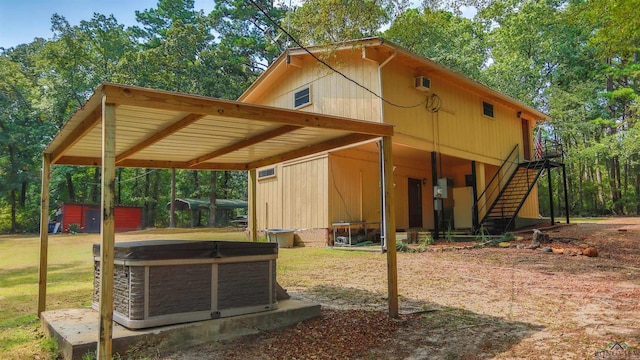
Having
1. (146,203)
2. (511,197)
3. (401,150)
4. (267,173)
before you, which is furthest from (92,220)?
(511,197)

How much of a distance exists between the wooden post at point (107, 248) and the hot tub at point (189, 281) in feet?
2.17

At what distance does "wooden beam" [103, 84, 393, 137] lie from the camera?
3027mm

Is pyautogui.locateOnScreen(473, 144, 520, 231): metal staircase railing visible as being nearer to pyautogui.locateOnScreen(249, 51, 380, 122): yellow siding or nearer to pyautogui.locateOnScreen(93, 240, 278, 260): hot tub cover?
pyautogui.locateOnScreen(249, 51, 380, 122): yellow siding

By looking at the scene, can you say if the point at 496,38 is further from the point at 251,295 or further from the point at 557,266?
the point at 251,295

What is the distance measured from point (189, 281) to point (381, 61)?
8847 millimetres

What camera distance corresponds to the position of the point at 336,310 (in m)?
4.82

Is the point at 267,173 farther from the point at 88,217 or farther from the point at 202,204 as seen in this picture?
the point at 88,217

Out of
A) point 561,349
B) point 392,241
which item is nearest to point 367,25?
point 392,241

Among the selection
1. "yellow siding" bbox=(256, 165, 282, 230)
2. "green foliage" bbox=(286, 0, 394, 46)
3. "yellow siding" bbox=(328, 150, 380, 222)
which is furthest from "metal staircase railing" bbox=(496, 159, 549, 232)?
"green foliage" bbox=(286, 0, 394, 46)

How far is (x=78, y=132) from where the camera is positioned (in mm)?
3959

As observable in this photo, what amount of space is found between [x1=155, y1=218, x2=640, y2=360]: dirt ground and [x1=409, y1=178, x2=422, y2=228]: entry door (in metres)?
7.00

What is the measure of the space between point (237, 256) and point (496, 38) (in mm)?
27665

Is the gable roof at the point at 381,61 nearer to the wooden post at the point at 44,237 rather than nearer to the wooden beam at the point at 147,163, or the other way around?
the wooden beam at the point at 147,163

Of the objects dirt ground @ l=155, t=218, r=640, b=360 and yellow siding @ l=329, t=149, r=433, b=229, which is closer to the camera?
dirt ground @ l=155, t=218, r=640, b=360
